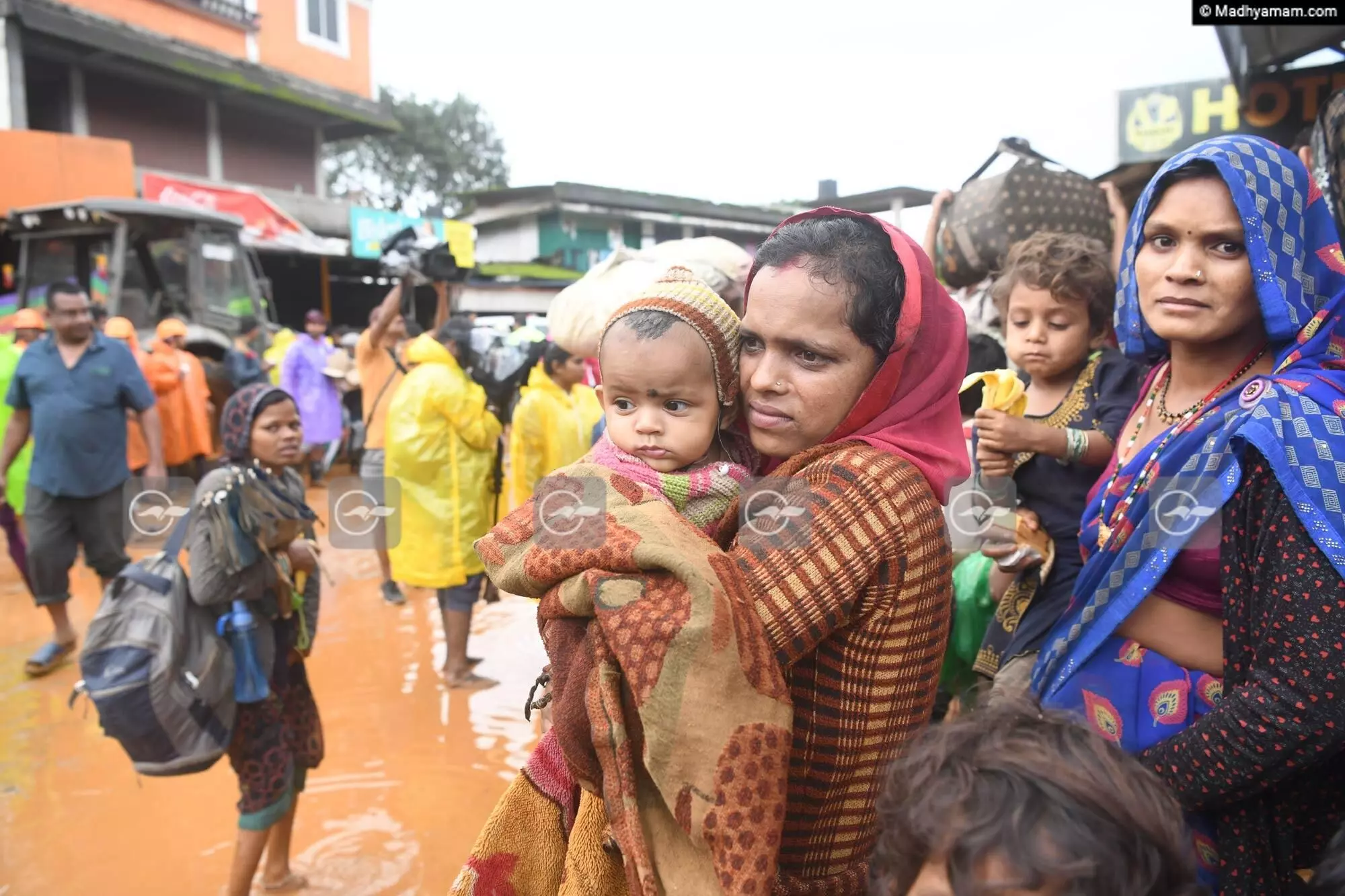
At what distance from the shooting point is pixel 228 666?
9.66 feet

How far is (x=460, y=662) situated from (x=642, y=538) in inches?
176

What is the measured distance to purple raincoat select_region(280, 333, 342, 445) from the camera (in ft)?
34.1

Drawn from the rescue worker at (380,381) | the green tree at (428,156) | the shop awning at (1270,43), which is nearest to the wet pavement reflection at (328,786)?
the rescue worker at (380,381)

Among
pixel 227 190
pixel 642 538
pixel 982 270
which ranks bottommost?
pixel 642 538

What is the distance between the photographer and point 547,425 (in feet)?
18.9

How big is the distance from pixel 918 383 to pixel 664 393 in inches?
16.3

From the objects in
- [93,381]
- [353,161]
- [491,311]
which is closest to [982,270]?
[93,381]

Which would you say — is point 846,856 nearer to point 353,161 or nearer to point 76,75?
point 76,75

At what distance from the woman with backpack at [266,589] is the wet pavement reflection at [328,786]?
0.40 meters

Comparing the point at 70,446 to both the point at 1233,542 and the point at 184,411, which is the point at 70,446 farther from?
the point at 1233,542

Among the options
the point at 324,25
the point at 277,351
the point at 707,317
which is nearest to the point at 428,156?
the point at 324,25

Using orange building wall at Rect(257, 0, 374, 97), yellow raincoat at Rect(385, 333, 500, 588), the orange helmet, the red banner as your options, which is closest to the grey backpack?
yellow raincoat at Rect(385, 333, 500, 588)

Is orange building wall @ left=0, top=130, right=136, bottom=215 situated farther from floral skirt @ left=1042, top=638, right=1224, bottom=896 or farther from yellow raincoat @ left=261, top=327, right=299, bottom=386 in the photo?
floral skirt @ left=1042, top=638, right=1224, bottom=896

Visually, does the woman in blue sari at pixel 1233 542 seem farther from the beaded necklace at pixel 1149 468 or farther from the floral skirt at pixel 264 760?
the floral skirt at pixel 264 760
